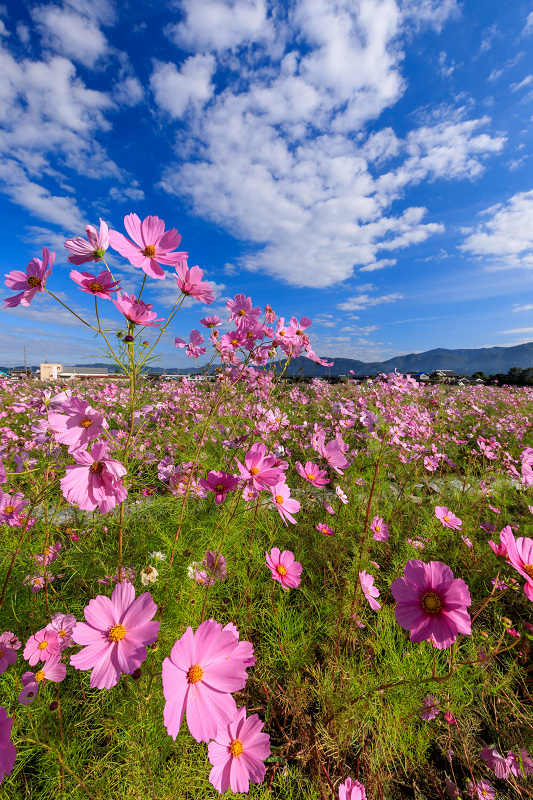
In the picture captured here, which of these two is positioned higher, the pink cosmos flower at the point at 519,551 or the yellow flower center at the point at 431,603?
the pink cosmos flower at the point at 519,551

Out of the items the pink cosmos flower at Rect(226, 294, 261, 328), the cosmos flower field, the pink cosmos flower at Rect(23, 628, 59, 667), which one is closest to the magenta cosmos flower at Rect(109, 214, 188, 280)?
the cosmos flower field

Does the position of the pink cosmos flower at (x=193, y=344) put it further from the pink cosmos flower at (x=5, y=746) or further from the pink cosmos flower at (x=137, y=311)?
the pink cosmos flower at (x=5, y=746)

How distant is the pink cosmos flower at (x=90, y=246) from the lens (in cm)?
74

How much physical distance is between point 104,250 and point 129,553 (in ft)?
4.29

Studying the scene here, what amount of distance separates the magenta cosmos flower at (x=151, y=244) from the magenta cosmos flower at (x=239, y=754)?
1121 mm

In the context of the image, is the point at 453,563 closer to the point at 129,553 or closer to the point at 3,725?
the point at 129,553

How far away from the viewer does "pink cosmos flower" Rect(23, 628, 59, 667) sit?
89cm

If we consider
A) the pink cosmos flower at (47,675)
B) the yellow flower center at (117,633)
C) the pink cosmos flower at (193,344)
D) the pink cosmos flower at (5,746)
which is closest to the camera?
the pink cosmos flower at (5,746)

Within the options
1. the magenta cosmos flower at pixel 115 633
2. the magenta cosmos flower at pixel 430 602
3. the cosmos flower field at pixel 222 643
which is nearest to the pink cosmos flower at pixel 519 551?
the cosmos flower field at pixel 222 643

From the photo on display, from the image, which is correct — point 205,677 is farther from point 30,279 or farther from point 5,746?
Answer: point 30,279

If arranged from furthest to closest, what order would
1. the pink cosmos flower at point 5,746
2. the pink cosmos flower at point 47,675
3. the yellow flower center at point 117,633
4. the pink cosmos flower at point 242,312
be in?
the pink cosmos flower at point 242,312 → the pink cosmos flower at point 47,675 → the yellow flower center at point 117,633 → the pink cosmos flower at point 5,746

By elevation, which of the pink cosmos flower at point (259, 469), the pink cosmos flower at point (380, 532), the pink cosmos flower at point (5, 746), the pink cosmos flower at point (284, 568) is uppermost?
the pink cosmos flower at point (259, 469)

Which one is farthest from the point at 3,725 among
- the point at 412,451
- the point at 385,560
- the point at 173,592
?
the point at 412,451

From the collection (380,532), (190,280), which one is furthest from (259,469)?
→ (380,532)
